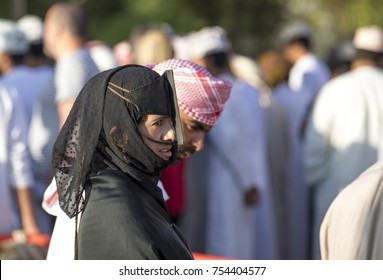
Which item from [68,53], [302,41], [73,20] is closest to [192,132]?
[68,53]

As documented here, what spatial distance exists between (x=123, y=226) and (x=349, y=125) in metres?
4.47

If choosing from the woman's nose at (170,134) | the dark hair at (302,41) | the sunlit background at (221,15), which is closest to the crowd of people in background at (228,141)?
the dark hair at (302,41)

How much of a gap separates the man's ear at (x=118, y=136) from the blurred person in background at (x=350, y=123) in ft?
13.6

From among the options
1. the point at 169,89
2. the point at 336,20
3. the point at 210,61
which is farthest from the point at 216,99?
the point at 336,20

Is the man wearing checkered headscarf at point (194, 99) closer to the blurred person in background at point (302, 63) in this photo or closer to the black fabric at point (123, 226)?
the black fabric at point (123, 226)

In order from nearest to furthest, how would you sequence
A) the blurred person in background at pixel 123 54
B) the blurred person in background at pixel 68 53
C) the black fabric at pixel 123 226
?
the black fabric at pixel 123 226
the blurred person in background at pixel 68 53
the blurred person in background at pixel 123 54

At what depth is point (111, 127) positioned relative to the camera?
3068 mm

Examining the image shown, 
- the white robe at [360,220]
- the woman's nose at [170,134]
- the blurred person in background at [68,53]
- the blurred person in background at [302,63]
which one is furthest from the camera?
the blurred person in background at [302,63]

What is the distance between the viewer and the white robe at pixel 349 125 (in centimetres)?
707

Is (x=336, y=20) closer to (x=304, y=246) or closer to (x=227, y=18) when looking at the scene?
(x=227, y=18)

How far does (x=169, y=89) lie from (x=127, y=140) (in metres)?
0.25

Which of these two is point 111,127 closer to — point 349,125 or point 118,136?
point 118,136

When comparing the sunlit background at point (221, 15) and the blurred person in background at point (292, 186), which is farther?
the sunlit background at point (221, 15)

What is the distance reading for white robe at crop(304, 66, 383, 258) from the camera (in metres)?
7.07
